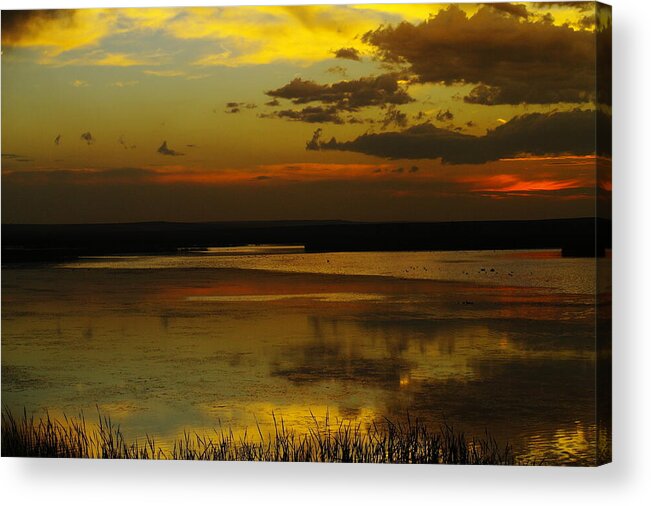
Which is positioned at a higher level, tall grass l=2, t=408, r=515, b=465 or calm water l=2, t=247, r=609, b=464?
calm water l=2, t=247, r=609, b=464

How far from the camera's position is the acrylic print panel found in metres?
7.43

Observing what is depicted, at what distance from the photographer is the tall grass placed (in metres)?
7.49

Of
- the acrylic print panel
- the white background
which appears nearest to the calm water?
the acrylic print panel

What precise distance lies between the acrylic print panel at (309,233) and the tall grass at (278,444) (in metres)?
0.01

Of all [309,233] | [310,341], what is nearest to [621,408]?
[310,341]

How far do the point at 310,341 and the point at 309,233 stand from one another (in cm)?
63

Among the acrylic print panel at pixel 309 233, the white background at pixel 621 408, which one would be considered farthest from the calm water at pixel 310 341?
the white background at pixel 621 408

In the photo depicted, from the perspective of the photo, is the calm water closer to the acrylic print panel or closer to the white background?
the acrylic print panel

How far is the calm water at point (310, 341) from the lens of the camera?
7.43 meters

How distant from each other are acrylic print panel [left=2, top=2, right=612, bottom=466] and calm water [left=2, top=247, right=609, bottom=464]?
0.04 ft

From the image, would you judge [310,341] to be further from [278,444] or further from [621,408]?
[621,408]

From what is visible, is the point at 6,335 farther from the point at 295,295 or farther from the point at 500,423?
the point at 500,423

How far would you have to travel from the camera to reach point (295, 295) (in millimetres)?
7672

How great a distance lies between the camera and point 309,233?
25.3 ft
